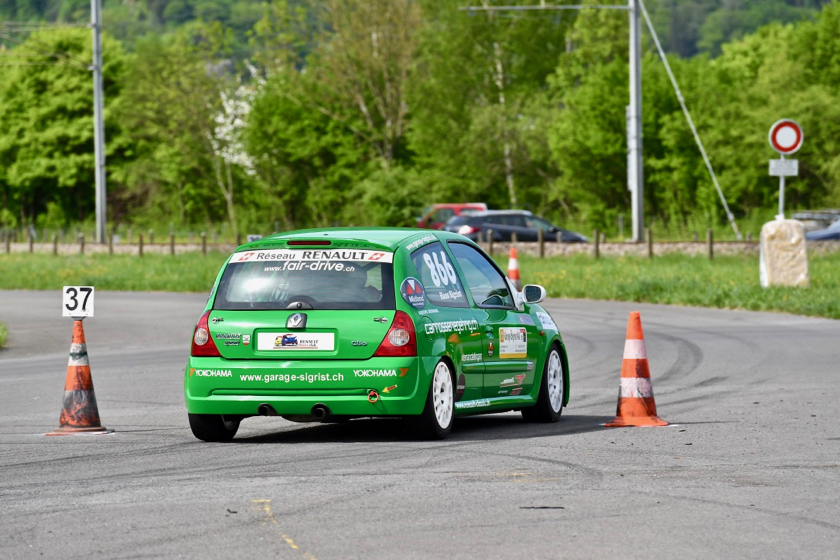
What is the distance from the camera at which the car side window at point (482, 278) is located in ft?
37.3

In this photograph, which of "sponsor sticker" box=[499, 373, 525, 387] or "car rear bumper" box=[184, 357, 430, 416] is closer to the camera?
"car rear bumper" box=[184, 357, 430, 416]

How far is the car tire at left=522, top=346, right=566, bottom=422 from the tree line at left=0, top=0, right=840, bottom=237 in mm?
44774

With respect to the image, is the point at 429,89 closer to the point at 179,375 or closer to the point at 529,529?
the point at 179,375

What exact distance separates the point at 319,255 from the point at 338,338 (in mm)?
649

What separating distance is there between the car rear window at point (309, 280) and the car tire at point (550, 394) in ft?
6.66

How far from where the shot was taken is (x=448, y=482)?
8.26 meters

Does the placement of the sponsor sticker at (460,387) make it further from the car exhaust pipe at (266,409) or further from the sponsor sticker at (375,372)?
the car exhaust pipe at (266,409)

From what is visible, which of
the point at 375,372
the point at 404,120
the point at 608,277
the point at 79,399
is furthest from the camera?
the point at 404,120

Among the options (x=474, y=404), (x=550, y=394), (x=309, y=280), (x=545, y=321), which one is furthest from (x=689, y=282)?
(x=309, y=280)

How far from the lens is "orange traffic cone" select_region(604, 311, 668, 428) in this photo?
11.3m

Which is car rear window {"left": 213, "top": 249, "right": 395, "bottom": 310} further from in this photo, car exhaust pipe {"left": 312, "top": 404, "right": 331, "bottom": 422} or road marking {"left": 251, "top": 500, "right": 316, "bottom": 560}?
road marking {"left": 251, "top": 500, "right": 316, "bottom": 560}

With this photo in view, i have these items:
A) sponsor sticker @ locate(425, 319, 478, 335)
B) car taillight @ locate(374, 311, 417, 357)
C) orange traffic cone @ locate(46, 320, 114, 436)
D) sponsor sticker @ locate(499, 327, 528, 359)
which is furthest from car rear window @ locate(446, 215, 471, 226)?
car taillight @ locate(374, 311, 417, 357)

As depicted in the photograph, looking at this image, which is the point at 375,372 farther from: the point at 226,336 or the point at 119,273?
the point at 119,273

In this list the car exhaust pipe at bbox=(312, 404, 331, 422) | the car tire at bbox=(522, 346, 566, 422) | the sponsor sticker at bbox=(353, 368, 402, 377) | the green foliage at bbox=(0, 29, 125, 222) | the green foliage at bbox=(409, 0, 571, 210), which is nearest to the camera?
the sponsor sticker at bbox=(353, 368, 402, 377)
